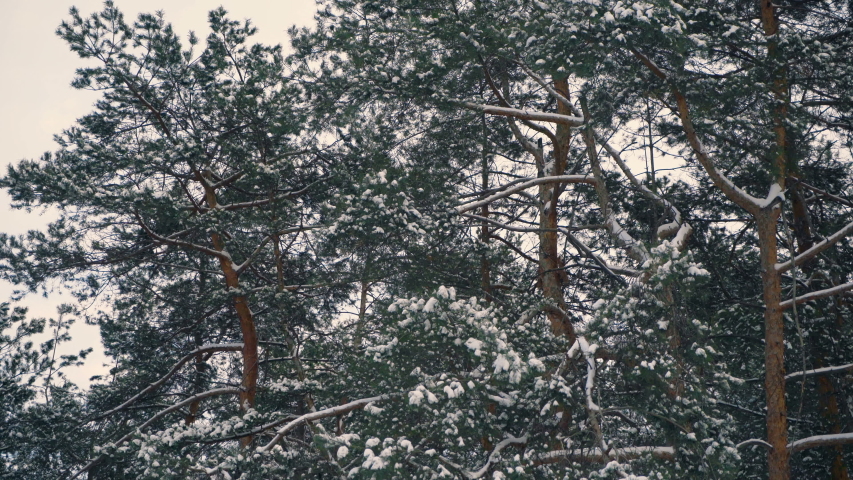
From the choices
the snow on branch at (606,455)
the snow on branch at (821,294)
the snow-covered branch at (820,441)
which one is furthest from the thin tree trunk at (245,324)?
the snow on branch at (821,294)

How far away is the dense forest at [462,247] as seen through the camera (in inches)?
325

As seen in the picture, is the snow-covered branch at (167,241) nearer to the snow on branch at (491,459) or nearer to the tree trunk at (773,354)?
the snow on branch at (491,459)

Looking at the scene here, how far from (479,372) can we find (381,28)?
510cm

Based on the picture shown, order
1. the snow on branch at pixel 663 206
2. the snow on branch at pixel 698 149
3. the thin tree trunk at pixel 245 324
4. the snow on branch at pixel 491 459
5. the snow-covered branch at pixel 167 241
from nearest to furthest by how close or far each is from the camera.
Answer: the snow on branch at pixel 491 459 < the snow on branch at pixel 698 149 < the snow on branch at pixel 663 206 < the snow-covered branch at pixel 167 241 < the thin tree trunk at pixel 245 324

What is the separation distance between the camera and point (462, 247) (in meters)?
11.2

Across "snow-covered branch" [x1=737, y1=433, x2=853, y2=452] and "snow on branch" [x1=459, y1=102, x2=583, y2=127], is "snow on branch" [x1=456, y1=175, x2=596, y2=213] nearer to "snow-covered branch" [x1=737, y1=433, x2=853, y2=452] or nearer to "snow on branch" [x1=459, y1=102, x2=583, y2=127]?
"snow on branch" [x1=459, y1=102, x2=583, y2=127]

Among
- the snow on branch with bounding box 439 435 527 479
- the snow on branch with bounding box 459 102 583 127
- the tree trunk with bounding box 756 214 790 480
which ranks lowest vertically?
the snow on branch with bounding box 439 435 527 479

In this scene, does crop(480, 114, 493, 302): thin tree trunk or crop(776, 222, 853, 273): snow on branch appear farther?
crop(480, 114, 493, 302): thin tree trunk

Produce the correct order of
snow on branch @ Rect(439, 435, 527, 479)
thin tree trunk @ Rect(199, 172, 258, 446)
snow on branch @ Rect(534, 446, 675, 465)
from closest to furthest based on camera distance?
snow on branch @ Rect(534, 446, 675, 465)
snow on branch @ Rect(439, 435, 527, 479)
thin tree trunk @ Rect(199, 172, 258, 446)

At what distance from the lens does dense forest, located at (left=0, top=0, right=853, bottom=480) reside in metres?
8.26

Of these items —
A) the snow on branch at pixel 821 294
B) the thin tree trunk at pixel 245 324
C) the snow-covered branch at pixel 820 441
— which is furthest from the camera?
the thin tree trunk at pixel 245 324

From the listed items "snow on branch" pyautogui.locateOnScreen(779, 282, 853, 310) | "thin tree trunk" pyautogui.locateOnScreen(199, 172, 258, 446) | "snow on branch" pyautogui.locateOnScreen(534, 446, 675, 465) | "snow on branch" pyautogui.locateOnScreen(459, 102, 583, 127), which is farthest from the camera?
"thin tree trunk" pyautogui.locateOnScreen(199, 172, 258, 446)

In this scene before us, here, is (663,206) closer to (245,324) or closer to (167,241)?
(245,324)

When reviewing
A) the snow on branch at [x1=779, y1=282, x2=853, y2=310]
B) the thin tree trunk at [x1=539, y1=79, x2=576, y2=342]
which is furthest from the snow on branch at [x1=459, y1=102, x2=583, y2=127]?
the snow on branch at [x1=779, y1=282, x2=853, y2=310]
